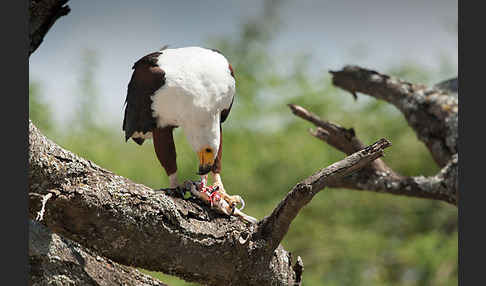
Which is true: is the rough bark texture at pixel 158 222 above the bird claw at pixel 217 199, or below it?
below

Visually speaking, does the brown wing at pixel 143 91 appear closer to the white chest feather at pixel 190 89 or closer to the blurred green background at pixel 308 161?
the white chest feather at pixel 190 89

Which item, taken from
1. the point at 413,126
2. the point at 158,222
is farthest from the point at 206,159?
the point at 413,126

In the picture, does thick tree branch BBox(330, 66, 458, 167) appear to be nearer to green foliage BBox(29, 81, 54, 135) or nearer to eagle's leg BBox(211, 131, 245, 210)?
eagle's leg BBox(211, 131, 245, 210)

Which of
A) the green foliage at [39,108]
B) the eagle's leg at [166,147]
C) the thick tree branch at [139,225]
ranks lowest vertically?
the thick tree branch at [139,225]

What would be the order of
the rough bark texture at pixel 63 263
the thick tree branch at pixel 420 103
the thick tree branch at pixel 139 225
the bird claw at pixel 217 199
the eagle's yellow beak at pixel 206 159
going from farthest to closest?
the thick tree branch at pixel 420 103, the eagle's yellow beak at pixel 206 159, the bird claw at pixel 217 199, the rough bark texture at pixel 63 263, the thick tree branch at pixel 139 225

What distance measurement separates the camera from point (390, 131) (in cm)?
668

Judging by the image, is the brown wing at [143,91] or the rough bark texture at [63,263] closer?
the rough bark texture at [63,263]

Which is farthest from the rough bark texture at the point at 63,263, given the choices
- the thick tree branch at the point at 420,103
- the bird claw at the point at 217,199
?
the thick tree branch at the point at 420,103

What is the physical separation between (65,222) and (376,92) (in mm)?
1930

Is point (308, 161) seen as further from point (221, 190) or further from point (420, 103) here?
point (221, 190)

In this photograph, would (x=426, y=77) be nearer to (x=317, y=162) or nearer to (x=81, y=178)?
(x=317, y=162)

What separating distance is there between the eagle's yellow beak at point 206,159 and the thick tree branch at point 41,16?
2.09 ft

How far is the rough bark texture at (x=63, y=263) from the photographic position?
1697mm

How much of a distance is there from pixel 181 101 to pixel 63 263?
2.08 feet
